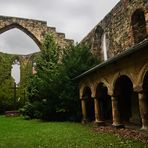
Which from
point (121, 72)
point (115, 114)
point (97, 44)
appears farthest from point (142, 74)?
point (97, 44)

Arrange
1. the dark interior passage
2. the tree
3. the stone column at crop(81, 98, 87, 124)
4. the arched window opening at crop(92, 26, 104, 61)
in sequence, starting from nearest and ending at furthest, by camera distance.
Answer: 1. the dark interior passage
2. the stone column at crop(81, 98, 87, 124)
3. the tree
4. the arched window opening at crop(92, 26, 104, 61)

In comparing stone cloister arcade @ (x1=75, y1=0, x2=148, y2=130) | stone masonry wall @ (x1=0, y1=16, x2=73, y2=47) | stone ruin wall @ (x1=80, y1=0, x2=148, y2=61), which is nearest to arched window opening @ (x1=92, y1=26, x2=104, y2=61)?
stone cloister arcade @ (x1=75, y1=0, x2=148, y2=130)

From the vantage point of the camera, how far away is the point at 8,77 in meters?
29.6

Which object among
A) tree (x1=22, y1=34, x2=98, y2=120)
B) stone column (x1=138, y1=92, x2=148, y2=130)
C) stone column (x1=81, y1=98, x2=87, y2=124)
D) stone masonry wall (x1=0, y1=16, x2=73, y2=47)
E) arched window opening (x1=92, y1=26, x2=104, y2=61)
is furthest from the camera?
stone masonry wall (x1=0, y1=16, x2=73, y2=47)

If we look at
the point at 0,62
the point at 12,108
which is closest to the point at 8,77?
the point at 0,62

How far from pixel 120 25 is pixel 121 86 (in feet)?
15.3

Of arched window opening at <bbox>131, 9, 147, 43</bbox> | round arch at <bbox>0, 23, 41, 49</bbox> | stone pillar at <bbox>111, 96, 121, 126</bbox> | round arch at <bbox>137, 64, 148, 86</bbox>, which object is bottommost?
stone pillar at <bbox>111, 96, 121, 126</bbox>

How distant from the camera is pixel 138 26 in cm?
1425

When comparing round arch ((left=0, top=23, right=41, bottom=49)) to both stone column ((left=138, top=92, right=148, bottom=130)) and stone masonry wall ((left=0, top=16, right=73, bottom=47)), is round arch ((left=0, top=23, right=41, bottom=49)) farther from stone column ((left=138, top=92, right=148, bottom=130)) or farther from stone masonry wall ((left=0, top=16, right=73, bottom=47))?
stone column ((left=138, top=92, right=148, bottom=130))

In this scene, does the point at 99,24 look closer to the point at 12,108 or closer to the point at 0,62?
the point at 12,108

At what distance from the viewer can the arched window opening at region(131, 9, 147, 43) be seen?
14.0 m

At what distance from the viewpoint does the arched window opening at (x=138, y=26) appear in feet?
45.8

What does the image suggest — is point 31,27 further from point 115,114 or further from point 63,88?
point 115,114

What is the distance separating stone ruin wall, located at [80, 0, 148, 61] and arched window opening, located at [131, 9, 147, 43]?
0.19m
